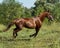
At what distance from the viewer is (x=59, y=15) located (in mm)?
54031

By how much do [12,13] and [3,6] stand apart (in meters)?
→ 3.80

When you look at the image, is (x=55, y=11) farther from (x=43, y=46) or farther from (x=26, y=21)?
(x=43, y=46)

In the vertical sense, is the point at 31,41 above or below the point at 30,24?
below

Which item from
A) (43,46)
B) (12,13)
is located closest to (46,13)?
(43,46)

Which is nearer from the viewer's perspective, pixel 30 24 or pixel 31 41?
Answer: pixel 31 41

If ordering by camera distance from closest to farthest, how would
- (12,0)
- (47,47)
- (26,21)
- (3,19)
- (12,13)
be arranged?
1. (47,47)
2. (26,21)
3. (3,19)
4. (12,13)
5. (12,0)

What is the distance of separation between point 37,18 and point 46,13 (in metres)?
0.62

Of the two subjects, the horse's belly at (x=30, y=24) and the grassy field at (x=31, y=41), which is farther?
the horse's belly at (x=30, y=24)

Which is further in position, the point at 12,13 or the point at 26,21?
the point at 12,13

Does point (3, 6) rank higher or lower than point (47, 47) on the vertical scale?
lower

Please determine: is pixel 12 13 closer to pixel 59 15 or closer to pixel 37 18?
pixel 59 15

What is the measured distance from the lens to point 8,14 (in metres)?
52.3

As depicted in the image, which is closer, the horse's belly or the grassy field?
the grassy field

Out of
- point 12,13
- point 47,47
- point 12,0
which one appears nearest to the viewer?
point 47,47
